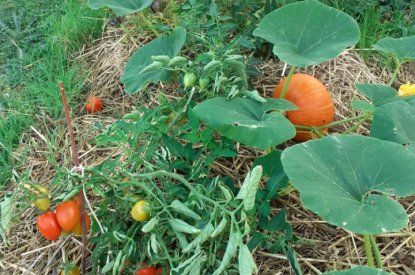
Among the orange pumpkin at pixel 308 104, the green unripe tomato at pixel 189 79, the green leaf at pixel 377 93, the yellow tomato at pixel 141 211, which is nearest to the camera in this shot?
the yellow tomato at pixel 141 211

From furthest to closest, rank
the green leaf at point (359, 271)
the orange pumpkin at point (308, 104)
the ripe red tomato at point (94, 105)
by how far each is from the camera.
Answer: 1. the ripe red tomato at point (94, 105)
2. the orange pumpkin at point (308, 104)
3. the green leaf at point (359, 271)

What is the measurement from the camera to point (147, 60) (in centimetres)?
203

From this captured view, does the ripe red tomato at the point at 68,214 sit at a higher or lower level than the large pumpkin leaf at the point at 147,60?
lower

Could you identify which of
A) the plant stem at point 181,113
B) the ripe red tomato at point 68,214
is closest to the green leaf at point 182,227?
the ripe red tomato at point 68,214

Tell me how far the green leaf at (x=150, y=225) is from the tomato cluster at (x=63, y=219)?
0.22 metres

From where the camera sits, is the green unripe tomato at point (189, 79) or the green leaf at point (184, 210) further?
the green unripe tomato at point (189, 79)

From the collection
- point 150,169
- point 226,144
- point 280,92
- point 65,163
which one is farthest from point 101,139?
point 280,92

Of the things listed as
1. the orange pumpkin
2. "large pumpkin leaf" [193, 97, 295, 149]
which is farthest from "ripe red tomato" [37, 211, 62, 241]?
the orange pumpkin

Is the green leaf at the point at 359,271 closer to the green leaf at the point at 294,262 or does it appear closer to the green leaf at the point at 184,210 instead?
the green leaf at the point at 294,262

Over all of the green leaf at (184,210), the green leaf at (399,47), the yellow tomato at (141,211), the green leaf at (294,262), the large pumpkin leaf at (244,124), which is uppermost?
the large pumpkin leaf at (244,124)

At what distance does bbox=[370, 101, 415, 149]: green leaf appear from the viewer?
155cm

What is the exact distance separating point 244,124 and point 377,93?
0.56 metres

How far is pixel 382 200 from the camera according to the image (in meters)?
1.32

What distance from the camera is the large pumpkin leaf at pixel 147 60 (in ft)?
6.23
